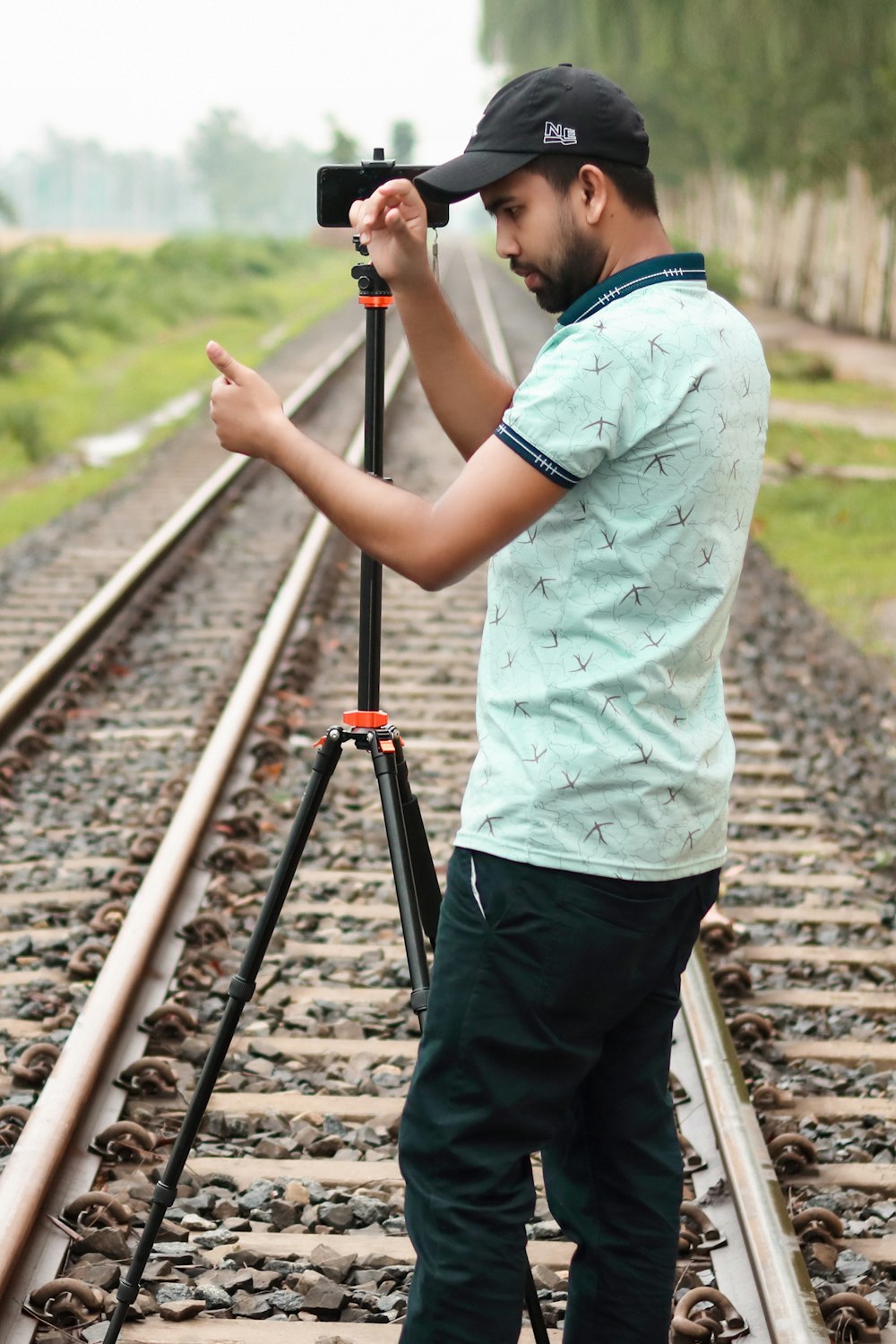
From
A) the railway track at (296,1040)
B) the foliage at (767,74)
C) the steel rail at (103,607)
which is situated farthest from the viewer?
the foliage at (767,74)

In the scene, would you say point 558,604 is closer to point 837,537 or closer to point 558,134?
point 558,134

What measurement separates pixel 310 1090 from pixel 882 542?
787 centimetres

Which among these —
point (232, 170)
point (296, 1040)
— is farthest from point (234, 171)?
point (296, 1040)

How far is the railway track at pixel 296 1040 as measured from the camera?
273cm

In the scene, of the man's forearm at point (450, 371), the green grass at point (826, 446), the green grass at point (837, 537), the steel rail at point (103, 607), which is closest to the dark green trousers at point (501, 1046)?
the man's forearm at point (450, 371)

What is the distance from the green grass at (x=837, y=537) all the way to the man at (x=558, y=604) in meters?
6.05

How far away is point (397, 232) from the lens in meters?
1.92

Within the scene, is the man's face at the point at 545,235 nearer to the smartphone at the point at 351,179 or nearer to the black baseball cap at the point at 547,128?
the black baseball cap at the point at 547,128

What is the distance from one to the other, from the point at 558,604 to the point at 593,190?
0.50 meters

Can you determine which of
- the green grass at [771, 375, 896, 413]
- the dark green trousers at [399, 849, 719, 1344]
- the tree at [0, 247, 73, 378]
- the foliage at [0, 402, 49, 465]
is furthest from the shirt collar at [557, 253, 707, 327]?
the tree at [0, 247, 73, 378]

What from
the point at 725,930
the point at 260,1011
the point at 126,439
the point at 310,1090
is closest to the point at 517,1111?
the point at 310,1090

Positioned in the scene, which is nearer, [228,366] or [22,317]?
[228,366]

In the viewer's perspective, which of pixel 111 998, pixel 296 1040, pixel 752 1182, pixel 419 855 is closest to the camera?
pixel 419 855

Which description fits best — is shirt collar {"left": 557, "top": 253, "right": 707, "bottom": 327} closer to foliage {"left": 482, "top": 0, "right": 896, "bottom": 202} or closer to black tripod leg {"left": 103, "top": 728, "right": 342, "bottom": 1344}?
black tripod leg {"left": 103, "top": 728, "right": 342, "bottom": 1344}
